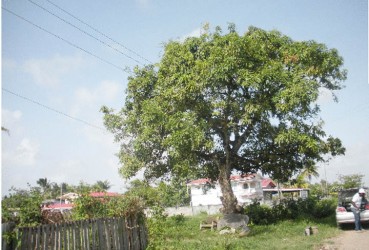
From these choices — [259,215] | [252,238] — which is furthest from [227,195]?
[252,238]

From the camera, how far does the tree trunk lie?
762 inches

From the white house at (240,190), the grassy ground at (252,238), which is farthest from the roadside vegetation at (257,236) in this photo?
the white house at (240,190)

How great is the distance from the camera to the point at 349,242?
11.5m

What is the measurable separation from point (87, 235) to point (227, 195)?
12317 millimetres

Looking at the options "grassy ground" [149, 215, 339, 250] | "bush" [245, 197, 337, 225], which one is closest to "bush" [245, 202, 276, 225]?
"bush" [245, 197, 337, 225]

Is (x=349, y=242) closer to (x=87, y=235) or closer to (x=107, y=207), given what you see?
(x=107, y=207)

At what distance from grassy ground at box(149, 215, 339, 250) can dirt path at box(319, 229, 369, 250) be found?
49 centimetres

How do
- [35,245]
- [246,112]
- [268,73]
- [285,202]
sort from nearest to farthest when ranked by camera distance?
1. [35,245]
2. [268,73]
3. [246,112]
4. [285,202]

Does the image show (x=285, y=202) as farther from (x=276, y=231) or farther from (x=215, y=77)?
(x=215, y=77)

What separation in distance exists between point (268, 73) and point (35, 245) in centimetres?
1317

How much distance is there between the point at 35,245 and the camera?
22.9ft

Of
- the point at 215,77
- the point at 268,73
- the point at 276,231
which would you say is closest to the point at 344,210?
the point at 276,231

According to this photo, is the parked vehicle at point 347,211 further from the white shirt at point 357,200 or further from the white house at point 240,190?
the white house at point 240,190

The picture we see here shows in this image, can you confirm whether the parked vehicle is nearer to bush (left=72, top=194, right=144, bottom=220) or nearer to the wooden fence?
the wooden fence
